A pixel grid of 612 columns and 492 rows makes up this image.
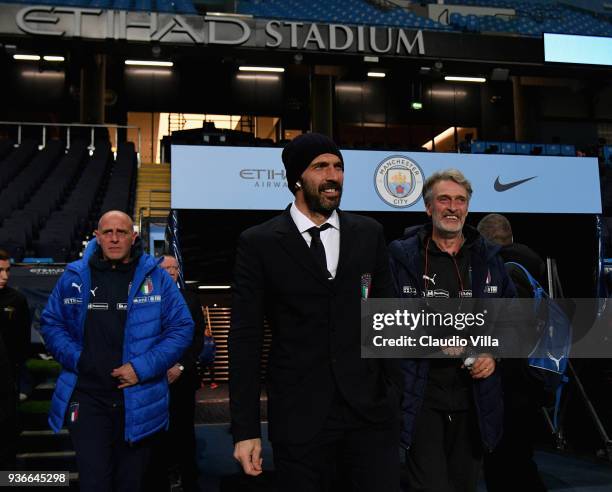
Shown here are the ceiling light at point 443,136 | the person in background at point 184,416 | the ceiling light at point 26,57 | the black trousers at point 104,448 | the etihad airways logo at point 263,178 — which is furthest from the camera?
the ceiling light at point 443,136

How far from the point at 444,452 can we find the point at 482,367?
39cm

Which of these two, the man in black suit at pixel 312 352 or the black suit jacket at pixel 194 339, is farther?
the black suit jacket at pixel 194 339

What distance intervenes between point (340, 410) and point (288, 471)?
0.75 ft

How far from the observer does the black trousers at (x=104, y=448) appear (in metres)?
2.98

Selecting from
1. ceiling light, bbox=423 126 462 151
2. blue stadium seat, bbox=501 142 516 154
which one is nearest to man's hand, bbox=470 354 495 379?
blue stadium seat, bbox=501 142 516 154

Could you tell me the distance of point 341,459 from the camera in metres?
1.91

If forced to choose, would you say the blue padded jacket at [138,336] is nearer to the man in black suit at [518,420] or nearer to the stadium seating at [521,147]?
the man in black suit at [518,420]

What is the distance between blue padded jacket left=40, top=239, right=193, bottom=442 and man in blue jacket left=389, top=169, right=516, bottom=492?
132cm

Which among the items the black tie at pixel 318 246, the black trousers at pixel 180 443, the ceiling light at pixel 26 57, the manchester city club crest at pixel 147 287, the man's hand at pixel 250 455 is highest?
the ceiling light at pixel 26 57

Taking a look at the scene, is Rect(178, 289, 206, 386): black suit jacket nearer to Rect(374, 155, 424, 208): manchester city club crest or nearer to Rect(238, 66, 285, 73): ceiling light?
Rect(374, 155, 424, 208): manchester city club crest

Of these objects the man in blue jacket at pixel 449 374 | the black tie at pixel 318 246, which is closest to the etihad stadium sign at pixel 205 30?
the man in blue jacket at pixel 449 374

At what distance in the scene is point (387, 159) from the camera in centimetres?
838

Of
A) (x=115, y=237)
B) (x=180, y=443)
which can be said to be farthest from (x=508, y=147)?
(x=115, y=237)

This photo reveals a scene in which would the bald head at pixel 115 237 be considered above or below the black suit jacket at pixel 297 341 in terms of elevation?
above
